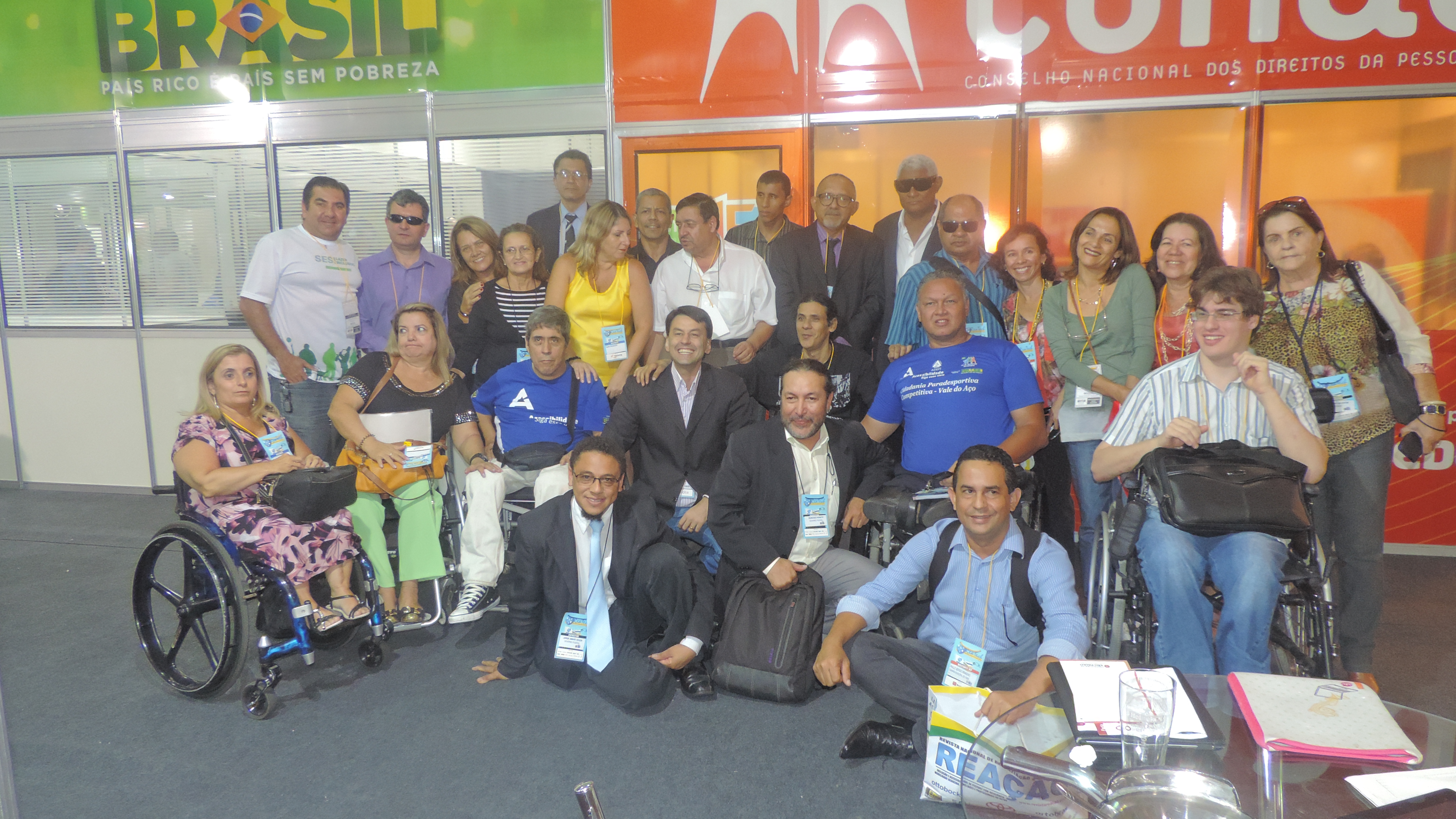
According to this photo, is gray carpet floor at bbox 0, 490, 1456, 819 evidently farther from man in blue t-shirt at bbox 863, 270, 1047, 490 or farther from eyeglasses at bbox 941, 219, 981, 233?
eyeglasses at bbox 941, 219, 981, 233

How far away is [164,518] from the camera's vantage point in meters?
5.53

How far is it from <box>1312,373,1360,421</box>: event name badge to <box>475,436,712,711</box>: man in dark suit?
2.17 m

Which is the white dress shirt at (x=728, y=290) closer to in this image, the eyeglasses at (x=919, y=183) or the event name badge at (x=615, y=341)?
the event name badge at (x=615, y=341)

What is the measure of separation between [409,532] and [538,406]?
759mm

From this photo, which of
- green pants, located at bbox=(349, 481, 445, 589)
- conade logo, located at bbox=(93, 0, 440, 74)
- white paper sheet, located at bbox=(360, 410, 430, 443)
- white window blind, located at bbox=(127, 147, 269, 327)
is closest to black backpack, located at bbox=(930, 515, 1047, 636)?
green pants, located at bbox=(349, 481, 445, 589)

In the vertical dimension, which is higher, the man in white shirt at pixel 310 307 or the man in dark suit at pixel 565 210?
the man in dark suit at pixel 565 210

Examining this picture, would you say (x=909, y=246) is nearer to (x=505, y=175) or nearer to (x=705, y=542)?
(x=705, y=542)

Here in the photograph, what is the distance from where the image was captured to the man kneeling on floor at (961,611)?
257 cm

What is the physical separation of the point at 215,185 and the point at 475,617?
4.02 m

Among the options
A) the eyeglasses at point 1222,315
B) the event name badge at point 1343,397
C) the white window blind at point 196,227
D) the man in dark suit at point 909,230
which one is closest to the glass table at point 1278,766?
the eyeglasses at point 1222,315

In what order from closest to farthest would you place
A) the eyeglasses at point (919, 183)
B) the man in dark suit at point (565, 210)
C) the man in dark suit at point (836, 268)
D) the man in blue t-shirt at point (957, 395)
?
the man in blue t-shirt at point (957, 395) → the eyeglasses at point (919, 183) → the man in dark suit at point (836, 268) → the man in dark suit at point (565, 210)

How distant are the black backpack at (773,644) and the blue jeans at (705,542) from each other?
424mm

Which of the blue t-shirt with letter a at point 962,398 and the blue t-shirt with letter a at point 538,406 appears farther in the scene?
the blue t-shirt with letter a at point 538,406

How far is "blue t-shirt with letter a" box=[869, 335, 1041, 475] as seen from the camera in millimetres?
3438
